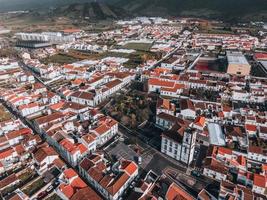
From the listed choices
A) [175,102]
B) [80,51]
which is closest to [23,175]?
[175,102]

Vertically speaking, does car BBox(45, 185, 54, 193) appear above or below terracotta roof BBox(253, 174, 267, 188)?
below

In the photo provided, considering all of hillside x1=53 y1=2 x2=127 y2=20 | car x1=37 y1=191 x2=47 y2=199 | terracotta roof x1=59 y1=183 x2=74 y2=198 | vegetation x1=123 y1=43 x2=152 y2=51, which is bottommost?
car x1=37 y1=191 x2=47 y2=199

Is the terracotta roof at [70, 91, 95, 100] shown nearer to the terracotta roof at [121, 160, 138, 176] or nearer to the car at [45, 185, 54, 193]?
the terracotta roof at [121, 160, 138, 176]

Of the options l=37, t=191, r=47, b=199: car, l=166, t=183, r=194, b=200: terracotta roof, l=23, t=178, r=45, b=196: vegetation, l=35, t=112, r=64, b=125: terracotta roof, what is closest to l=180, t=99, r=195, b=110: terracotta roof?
l=166, t=183, r=194, b=200: terracotta roof

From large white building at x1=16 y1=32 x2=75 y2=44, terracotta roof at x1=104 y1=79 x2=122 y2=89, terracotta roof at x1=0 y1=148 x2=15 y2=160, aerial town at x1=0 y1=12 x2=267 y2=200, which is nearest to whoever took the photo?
aerial town at x1=0 y1=12 x2=267 y2=200

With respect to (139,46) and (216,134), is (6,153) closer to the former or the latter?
(216,134)

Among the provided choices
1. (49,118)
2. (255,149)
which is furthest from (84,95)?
(255,149)

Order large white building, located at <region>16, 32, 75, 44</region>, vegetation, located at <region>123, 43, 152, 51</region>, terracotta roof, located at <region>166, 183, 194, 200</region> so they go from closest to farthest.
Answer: terracotta roof, located at <region>166, 183, 194, 200</region>, vegetation, located at <region>123, 43, 152, 51</region>, large white building, located at <region>16, 32, 75, 44</region>

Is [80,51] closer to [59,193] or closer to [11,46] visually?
[11,46]
